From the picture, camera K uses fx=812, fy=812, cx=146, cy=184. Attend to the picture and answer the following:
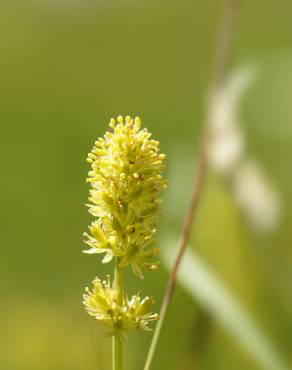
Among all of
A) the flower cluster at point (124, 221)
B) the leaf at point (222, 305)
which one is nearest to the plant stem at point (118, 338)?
the flower cluster at point (124, 221)

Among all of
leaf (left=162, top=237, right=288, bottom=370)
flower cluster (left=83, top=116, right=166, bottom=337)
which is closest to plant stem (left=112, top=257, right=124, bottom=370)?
flower cluster (left=83, top=116, right=166, bottom=337)

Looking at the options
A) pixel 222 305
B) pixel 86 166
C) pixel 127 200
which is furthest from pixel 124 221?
pixel 86 166

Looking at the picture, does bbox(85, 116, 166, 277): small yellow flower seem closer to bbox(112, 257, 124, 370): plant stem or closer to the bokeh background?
bbox(112, 257, 124, 370): plant stem

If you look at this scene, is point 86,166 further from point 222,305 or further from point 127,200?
point 127,200

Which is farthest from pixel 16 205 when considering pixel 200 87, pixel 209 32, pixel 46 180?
pixel 209 32

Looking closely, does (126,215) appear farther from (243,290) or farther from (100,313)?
(243,290)

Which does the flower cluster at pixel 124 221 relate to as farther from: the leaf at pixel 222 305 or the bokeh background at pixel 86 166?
the leaf at pixel 222 305

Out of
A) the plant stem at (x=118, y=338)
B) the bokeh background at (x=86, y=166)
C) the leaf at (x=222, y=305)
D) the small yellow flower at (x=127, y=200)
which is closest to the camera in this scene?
the plant stem at (x=118, y=338)
